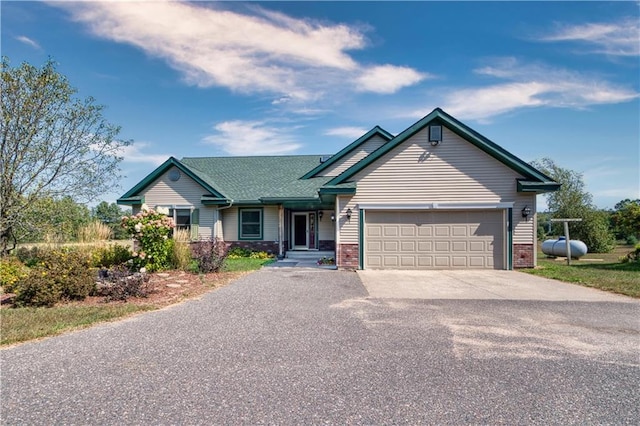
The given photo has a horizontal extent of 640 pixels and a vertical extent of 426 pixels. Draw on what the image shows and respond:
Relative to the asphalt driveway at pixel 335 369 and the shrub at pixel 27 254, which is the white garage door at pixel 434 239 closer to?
the asphalt driveway at pixel 335 369

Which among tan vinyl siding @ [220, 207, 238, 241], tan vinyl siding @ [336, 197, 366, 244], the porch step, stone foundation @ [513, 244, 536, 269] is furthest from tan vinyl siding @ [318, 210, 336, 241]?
stone foundation @ [513, 244, 536, 269]

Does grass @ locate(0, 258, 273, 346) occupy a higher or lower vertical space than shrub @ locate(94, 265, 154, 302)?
lower

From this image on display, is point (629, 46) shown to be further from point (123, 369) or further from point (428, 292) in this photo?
point (123, 369)

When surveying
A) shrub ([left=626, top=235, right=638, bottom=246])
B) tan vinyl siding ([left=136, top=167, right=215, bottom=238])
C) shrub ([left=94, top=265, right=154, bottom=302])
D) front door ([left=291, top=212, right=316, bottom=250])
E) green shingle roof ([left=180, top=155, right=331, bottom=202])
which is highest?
green shingle roof ([left=180, top=155, right=331, bottom=202])

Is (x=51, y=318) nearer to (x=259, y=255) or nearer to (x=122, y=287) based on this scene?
(x=122, y=287)

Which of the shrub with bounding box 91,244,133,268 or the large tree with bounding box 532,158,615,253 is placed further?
the large tree with bounding box 532,158,615,253

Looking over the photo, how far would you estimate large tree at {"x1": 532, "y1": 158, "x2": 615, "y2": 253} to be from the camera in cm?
2630

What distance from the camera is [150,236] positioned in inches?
459

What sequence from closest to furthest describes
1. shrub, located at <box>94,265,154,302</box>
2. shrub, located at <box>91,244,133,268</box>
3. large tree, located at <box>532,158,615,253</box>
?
shrub, located at <box>94,265,154,302</box>
shrub, located at <box>91,244,133,268</box>
large tree, located at <box>532,158,615,253</box>

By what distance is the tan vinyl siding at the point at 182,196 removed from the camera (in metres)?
17.1

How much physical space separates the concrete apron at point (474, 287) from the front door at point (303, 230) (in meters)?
6.43

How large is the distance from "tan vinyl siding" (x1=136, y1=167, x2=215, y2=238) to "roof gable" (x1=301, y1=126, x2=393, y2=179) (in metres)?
5.37

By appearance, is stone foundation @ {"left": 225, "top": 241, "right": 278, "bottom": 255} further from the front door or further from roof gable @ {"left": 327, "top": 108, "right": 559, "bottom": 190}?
roof gable @ {"left": 327, "top": 108, "right": 559, "bottom": 190}

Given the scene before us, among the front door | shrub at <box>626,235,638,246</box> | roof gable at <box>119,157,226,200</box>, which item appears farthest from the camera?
shrub at <box>626,235,638,246</box>
